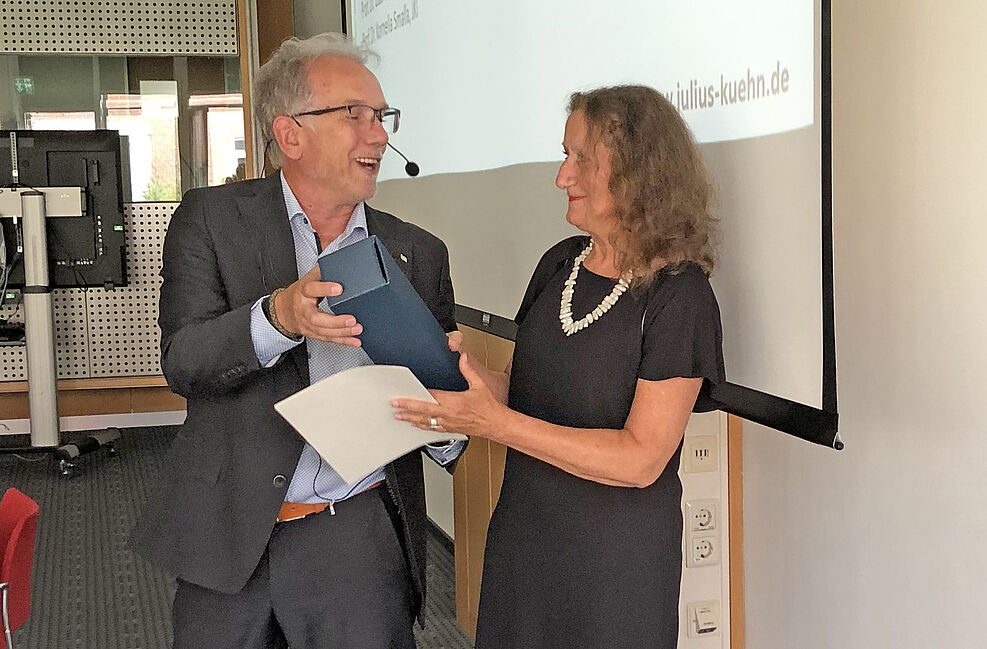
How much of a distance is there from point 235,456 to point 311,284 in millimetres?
439

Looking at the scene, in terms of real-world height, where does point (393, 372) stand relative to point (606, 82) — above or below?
below

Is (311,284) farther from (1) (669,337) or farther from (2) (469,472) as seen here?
(2) (469,472)

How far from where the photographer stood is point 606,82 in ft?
7.21

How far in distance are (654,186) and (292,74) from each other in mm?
671

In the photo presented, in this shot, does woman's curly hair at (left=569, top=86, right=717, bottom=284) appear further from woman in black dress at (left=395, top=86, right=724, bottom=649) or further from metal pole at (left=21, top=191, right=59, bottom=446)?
metal pole at (left=21, top=191, right=59, bottom=446)

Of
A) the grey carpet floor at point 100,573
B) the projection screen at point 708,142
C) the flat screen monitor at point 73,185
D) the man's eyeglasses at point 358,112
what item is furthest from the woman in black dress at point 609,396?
the flat screen monitor at point 73,185

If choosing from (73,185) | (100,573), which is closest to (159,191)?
(73,185)

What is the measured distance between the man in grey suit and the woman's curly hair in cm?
33

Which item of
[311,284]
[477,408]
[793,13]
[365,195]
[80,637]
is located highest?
[793,13]

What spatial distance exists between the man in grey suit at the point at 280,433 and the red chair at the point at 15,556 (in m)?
0.68

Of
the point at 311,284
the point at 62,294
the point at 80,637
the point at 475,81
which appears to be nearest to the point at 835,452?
the point at 311,284

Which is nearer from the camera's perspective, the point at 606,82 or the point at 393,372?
the point at 393,372

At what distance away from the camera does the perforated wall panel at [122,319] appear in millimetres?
6738

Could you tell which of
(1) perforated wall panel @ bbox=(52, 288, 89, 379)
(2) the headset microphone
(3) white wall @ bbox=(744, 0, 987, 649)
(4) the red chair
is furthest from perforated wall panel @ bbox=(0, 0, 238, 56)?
(3) white wall @ bbox=(744, 0, 987, 649)
